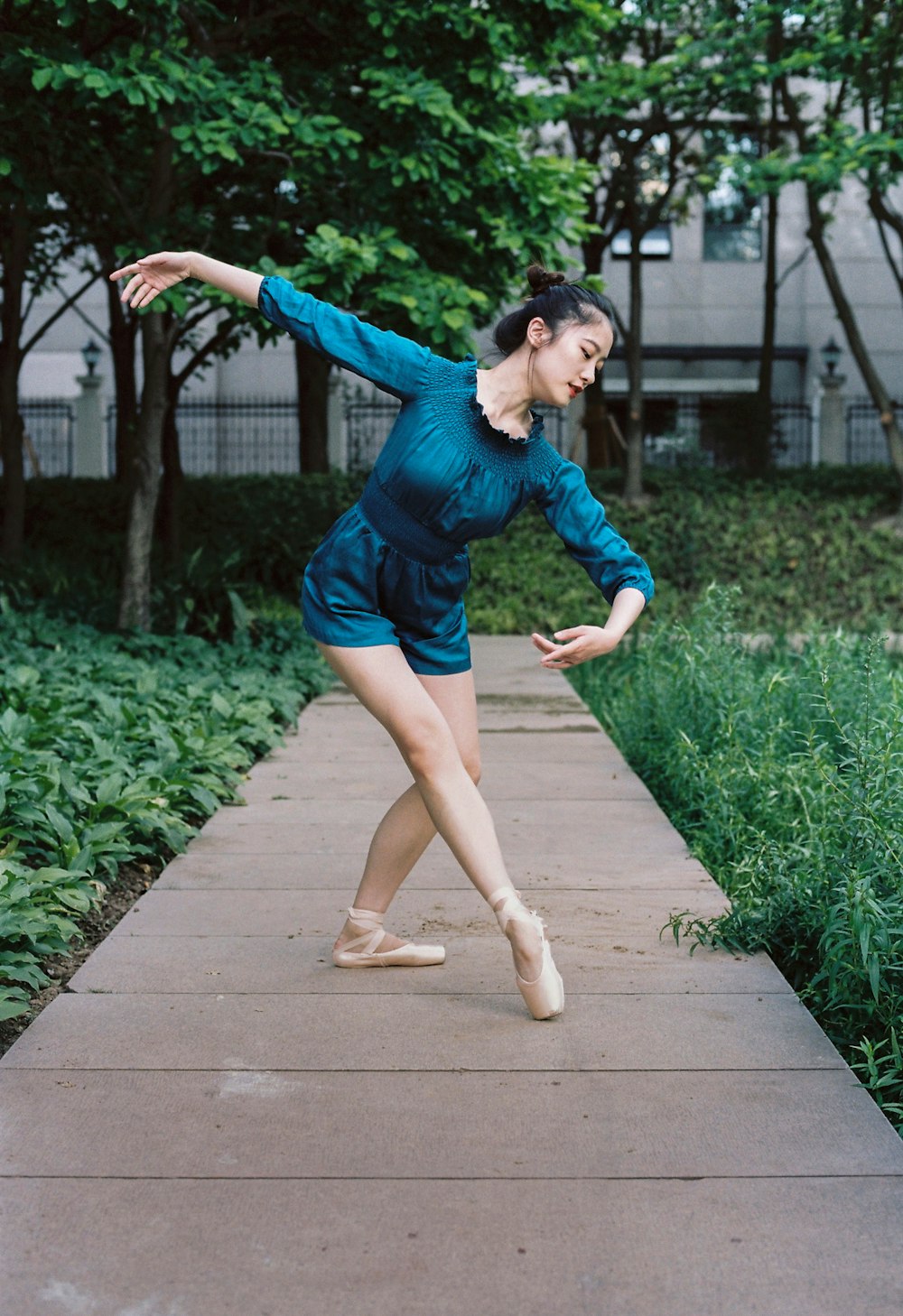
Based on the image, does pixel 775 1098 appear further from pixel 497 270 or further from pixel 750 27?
pixel 750 27

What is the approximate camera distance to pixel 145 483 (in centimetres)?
1135

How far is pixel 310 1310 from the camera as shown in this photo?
7.34ft

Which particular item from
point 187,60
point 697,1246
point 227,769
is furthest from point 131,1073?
point 187,60

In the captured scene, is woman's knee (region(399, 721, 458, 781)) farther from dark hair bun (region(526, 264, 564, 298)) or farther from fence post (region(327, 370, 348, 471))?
fence post (region(327, 370, 348, 471))

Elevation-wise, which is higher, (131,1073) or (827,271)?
(827,271)

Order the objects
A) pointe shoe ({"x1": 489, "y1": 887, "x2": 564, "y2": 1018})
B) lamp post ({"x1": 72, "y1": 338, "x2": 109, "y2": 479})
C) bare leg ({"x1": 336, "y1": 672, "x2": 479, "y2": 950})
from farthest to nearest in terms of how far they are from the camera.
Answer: lamp post ({"x1": 72, "y1": 338, "x2": 109, "y2": 479}), bare leg ({"x1": 336, "y1": 672, "x2": 479, "y2": 950}), pointe shoe ({"x1": 489, "y1": 887, "x2": 564, "y2": 1018})

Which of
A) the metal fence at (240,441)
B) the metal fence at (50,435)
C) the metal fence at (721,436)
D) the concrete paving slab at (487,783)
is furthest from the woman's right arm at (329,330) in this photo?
the metal fence at (240,441)

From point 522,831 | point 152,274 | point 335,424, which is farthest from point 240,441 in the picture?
point 152,274

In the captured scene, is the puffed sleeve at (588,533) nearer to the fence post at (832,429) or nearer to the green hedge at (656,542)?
the green hedge at (656,542)

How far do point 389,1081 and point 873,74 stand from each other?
16630mm

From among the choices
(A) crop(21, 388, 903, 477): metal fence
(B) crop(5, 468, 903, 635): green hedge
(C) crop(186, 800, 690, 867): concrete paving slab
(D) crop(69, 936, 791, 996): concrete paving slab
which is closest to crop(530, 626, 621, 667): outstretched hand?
(D) crop(69, 936, 791, 996): concrete paving slab

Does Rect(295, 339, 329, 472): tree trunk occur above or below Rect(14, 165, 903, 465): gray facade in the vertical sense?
below

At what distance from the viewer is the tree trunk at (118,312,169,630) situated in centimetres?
1124

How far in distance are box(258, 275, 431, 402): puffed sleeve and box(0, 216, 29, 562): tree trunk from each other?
1089cm
